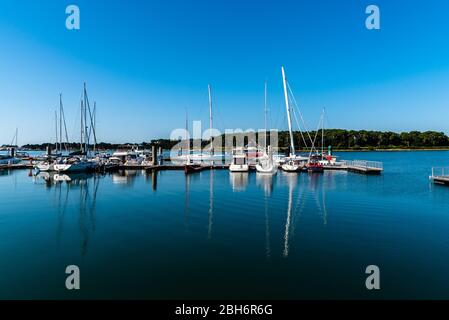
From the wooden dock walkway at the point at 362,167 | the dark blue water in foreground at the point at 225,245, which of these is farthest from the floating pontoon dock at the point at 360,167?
the dark blue water in foreground at the point at 225,245

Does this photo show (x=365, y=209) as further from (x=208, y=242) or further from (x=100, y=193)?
(x=100, y=193)

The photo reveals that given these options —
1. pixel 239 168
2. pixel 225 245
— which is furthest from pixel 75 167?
pixel 225 245

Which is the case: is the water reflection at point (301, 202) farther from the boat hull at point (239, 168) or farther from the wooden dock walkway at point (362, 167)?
the wooden dock walkway at point (362, 167)

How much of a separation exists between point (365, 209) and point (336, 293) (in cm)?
1554

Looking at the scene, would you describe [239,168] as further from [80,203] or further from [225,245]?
[225,245]

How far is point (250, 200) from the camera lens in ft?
91.3

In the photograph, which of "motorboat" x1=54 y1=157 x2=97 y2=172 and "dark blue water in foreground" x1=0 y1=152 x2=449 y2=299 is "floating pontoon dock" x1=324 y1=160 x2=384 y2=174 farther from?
"motorboat" x1=54 y1=157 x2=97 y2=172

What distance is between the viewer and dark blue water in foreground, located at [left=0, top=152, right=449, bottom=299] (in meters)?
11.2

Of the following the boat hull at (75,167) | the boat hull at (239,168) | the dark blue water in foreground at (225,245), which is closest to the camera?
the dark blue water in foreground at (225,245)

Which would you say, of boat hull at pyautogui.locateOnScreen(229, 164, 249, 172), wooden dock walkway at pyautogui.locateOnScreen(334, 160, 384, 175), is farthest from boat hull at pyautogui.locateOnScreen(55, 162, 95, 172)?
wooden dock walkway at pyautogui.locateOnScreen(334, 160, 384, 175)

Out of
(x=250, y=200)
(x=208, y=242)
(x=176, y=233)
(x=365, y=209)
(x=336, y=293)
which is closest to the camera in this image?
(x=336, y=293)

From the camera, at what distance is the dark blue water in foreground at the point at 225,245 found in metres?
11.2
